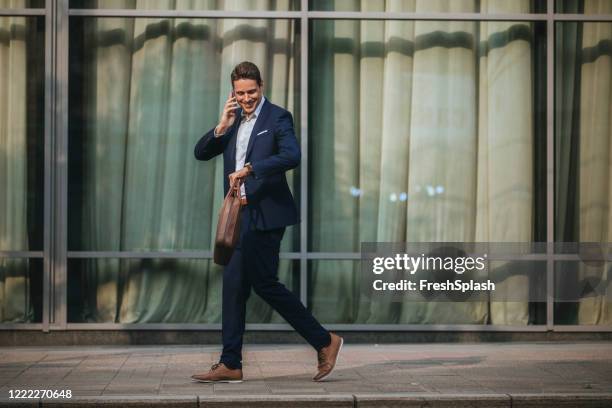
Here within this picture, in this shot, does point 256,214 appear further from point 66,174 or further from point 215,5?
point 215,5

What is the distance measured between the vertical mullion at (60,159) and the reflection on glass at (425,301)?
2336 mm

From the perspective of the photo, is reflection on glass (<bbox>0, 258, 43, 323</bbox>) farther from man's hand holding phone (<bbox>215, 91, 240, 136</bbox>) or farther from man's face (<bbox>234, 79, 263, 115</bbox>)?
man's face (<bbox>234, 79, 263, 115</bbox>)

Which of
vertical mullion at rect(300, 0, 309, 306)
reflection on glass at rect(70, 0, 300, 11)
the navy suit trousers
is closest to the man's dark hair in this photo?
the navy suit trousers

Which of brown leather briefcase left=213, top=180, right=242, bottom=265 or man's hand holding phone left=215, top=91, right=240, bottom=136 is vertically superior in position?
man's hand holding phone left=215, top=91, right=240, bottom=136

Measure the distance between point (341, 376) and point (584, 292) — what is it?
3782 mm

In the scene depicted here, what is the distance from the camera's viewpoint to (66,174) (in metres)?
10.6

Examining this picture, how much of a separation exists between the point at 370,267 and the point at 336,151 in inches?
45.7

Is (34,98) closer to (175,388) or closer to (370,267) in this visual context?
(370,267)

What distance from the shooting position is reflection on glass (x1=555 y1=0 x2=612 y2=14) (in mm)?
11023

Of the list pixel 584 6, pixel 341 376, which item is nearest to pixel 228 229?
pixel 341 376

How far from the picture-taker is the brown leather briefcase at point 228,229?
7.33 m

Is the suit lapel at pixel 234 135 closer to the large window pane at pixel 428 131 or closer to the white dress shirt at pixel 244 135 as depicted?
the white dress shirt at pixel 244 135

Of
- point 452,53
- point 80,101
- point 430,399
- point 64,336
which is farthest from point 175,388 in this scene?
point 452,53

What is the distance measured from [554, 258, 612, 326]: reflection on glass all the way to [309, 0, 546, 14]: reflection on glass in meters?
2.50
